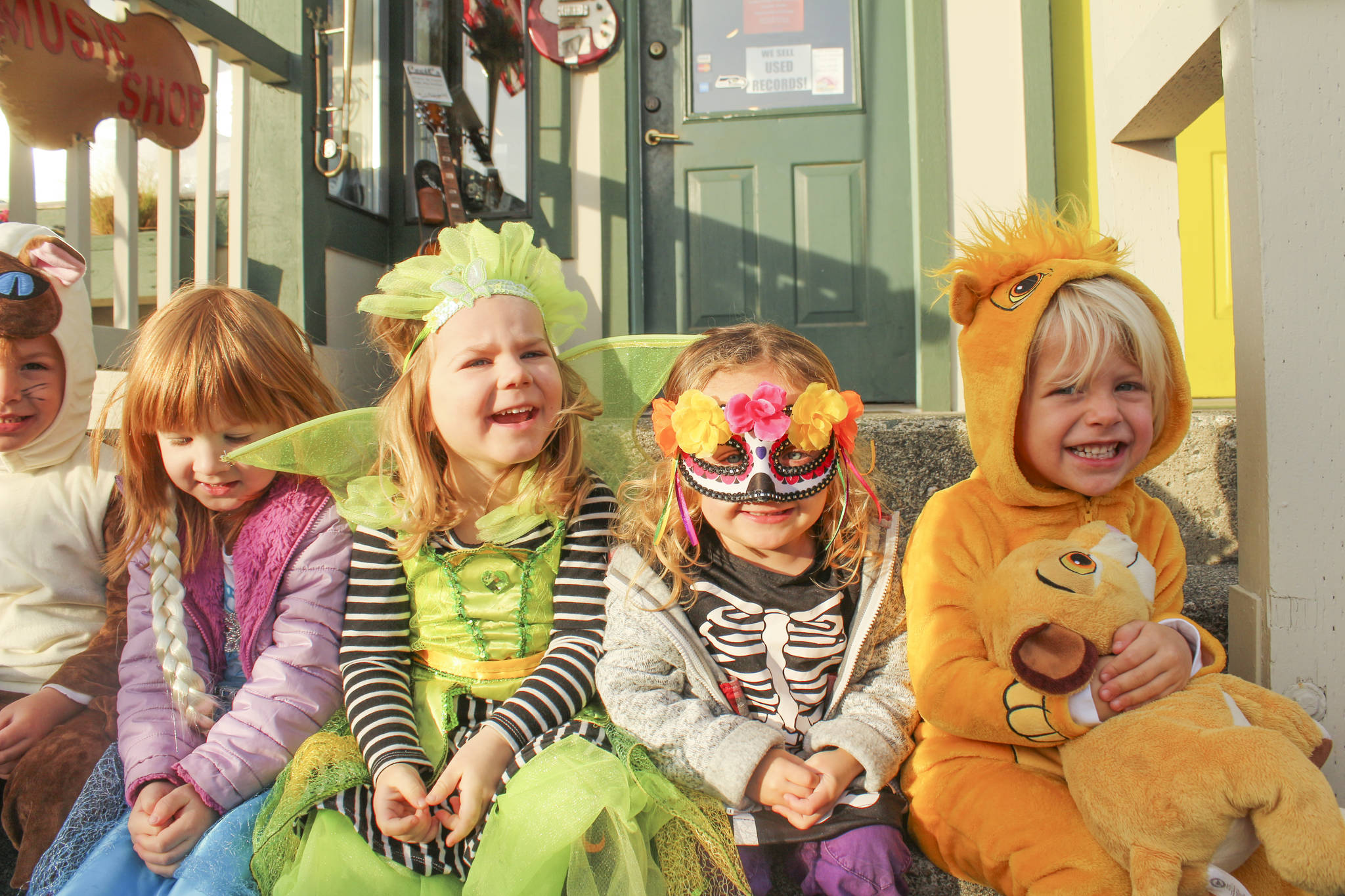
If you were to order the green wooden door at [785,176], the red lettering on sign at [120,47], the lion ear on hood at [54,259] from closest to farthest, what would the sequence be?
the lion ear on hood at [54,259] → the red lettering on sign at [120,47] → the green wooden door at [785,176]

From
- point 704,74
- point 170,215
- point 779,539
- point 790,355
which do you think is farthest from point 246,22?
point 779,539

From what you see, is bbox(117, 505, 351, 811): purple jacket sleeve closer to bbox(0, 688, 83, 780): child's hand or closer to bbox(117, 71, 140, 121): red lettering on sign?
bbox(0, 688, 83, 780): child's hand

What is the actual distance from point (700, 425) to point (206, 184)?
289cm

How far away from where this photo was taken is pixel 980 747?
1.42m

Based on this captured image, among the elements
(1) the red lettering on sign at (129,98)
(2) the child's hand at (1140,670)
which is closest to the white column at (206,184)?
(1) the red lettering on sign at (129,98)

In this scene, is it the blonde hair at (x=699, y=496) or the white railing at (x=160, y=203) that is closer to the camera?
the blonde hair at (x=699, y=496)

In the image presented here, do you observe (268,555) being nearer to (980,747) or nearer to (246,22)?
(980,747)

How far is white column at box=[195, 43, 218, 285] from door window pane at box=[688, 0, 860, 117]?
7.15 ft

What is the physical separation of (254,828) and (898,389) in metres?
3.39

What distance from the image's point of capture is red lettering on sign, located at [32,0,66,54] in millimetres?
2529

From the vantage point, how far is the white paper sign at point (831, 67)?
4.11m

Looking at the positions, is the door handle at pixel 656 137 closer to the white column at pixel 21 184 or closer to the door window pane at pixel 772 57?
the door window pane at pixel 772 57

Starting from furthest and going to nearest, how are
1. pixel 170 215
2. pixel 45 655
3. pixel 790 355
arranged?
pixel 170 215 < pixel 45 655 < pixel 790 355

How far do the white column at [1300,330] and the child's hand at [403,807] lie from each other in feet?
5.20
